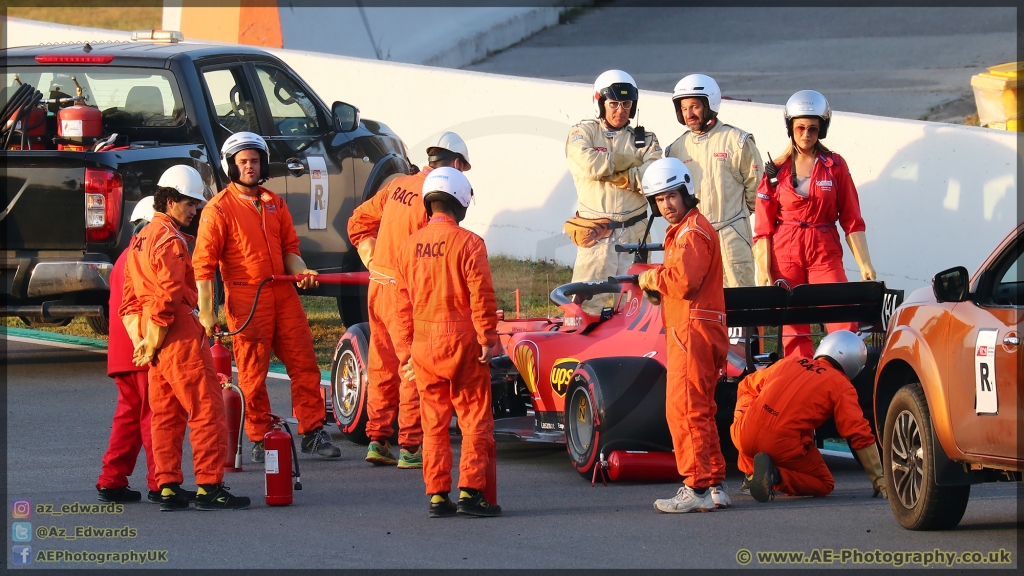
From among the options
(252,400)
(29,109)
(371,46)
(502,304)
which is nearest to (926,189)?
(502,304)

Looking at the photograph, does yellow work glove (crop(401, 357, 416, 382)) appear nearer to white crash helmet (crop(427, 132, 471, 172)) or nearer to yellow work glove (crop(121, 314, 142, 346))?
white crash helmet (crop(427, 132, 471, 172))

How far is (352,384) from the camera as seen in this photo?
9.52 meters

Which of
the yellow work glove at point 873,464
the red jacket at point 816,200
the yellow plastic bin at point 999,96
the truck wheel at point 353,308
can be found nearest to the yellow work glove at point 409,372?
the yellow work glove at point 873,464

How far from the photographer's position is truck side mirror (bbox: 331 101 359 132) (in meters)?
11.9

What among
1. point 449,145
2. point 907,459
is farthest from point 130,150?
point 907,459

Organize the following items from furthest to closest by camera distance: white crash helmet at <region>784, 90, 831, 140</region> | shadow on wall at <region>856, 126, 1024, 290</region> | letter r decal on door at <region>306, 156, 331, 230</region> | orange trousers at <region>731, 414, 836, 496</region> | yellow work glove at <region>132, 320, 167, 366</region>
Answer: shadow on wall at <region>856, 126, 1024, 290</region>, letter r decal on door at <region>306, 156, 331, 230</region>, white crash helmet at <region>784, 90, 831, 140</region>, orange trousers at <region>731, 414, 836, 496</region>, yellow work glove at <region>132, 320, 167, 366</region>

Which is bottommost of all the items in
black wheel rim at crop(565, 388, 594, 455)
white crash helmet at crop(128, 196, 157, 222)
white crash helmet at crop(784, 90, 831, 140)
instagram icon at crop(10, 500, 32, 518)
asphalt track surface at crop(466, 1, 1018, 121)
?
instagram icon at crop(10, 500, 32, 518)

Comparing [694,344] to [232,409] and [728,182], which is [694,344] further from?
[728,182]

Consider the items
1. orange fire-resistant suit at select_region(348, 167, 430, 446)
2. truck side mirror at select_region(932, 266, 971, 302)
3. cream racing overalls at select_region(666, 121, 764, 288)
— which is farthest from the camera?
cream racing overalls at select_region(666, 121, 764, 288)

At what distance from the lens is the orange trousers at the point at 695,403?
7.28 m

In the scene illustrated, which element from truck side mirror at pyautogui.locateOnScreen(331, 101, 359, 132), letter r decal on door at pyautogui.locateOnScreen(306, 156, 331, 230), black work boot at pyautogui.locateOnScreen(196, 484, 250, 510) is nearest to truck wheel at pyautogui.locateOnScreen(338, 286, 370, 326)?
letter r decal on door at pyautogui.locateOnScreen(306, 156, 331, 230)

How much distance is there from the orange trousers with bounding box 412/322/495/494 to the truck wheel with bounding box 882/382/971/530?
2010mm

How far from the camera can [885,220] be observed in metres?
12.9

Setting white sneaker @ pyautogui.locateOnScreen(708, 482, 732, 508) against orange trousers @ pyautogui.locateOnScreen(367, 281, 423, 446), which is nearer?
white sneaker @ pyautogui.locateOnScreen(708, 482, 732, 508)
